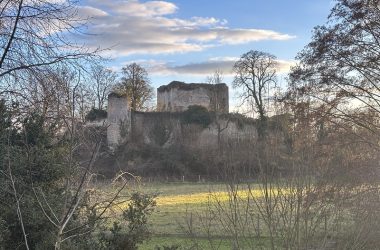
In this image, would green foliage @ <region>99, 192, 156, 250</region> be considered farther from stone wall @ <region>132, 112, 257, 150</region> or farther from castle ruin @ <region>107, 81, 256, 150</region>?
stone wall @ <region>132, 112, 257, 150</region>

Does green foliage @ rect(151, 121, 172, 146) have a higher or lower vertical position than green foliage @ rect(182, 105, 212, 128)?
lower

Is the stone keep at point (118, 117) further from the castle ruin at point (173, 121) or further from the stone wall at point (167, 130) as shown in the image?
the stone wall at point (167, 130)

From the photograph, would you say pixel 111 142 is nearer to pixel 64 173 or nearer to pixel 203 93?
pixel 203 93

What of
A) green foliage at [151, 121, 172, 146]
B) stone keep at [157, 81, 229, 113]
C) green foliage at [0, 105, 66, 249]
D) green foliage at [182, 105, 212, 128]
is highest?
stone keep at [157, 81, 229, 113]

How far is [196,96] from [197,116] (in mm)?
6609

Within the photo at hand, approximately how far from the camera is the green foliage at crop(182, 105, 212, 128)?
213 ft

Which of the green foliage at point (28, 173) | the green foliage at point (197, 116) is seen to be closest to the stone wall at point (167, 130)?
the green foliage at point (197, 116)

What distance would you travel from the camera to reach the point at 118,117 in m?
63.3

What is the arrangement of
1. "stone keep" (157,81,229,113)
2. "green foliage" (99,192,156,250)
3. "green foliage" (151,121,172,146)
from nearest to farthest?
"green foliage" (99,192,156,250) → "green foliage" (151,121,172,146) → "stone keep" (157,81,229,113)

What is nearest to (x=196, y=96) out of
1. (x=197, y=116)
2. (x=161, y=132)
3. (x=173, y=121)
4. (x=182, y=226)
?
(x=197, y=116)

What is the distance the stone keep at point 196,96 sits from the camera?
232 ft

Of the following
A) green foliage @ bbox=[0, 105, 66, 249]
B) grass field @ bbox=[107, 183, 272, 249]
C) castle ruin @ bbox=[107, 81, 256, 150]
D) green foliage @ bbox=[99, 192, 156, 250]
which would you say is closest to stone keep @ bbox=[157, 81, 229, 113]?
castle ruin @ bbox=[107, 81, 256, 150]

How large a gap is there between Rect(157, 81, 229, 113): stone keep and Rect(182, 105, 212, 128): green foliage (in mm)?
3441

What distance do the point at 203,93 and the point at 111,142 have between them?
1454cm
